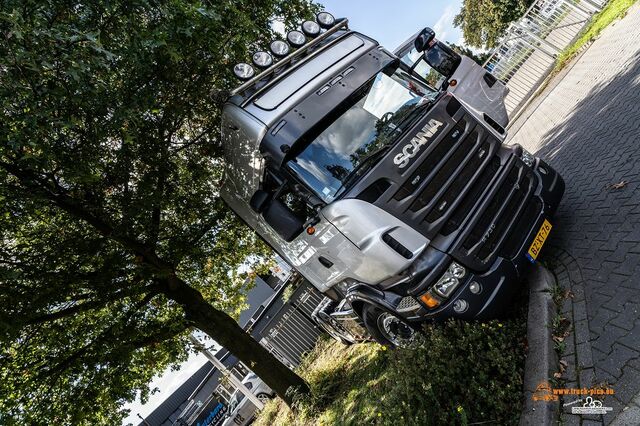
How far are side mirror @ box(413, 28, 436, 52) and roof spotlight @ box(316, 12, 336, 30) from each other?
134 centimetres

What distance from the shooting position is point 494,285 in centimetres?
420

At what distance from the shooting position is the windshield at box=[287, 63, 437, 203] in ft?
14.7

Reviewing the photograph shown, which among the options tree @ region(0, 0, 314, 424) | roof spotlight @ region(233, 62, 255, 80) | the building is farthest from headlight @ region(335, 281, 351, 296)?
roof spotlight @ region(233, 62, 255, 80)

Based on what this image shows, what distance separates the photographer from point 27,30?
3156 mm

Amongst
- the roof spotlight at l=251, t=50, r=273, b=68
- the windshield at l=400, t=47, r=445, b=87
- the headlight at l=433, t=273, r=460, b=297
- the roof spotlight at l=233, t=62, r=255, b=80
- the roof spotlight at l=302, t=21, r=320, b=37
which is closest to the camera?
the headlight at l=433, t=273, r=460, b=297

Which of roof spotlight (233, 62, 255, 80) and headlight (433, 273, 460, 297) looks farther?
roof spotlight (233, 62, 255, 80)

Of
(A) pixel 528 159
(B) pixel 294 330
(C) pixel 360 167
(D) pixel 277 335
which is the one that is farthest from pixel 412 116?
(D) pixel 277 335

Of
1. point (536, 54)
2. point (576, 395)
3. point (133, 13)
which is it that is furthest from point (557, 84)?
point (133, 13)

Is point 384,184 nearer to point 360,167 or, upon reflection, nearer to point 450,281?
point 360,167

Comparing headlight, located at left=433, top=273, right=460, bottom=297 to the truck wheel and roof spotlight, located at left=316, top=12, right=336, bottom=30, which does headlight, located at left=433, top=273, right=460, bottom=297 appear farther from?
roof spotlight, located at left=316, top=12, right=336, bottom=30

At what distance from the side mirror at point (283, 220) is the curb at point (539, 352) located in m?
A: 2.75

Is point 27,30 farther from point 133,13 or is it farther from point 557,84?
point 557,84

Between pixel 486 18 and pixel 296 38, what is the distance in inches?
878

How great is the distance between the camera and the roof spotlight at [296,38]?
5551 mm
